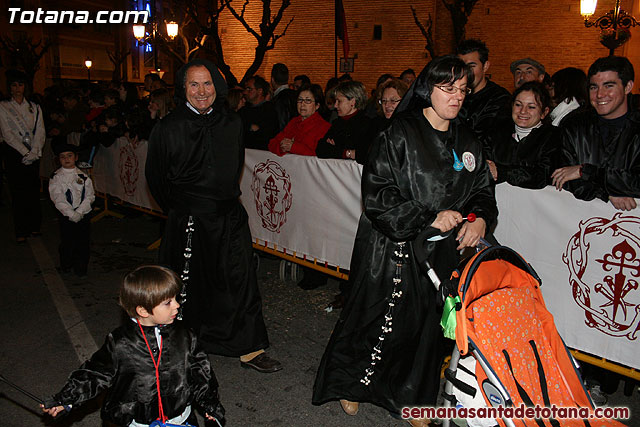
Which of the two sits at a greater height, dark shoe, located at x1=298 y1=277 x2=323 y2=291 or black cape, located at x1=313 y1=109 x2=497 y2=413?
black cape, located at x1=313 y1=109 x2=497 y2=413

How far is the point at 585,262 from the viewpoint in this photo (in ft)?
12.7

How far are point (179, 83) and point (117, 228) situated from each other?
562 cm

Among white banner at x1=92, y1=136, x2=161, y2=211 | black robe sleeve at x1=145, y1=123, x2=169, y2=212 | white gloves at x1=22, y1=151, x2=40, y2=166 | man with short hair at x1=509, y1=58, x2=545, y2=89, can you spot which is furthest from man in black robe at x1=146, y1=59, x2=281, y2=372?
white gloves at x1=22, y1=151, x2=40, y2=166

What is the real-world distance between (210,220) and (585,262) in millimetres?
2777

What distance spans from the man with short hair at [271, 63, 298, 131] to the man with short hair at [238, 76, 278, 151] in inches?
8.2

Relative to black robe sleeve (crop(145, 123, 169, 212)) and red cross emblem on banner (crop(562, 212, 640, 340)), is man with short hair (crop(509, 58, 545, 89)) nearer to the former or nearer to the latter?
red cross emblem on banner (crop(562, 212, 640, 340))

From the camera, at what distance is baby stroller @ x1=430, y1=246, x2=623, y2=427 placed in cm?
250

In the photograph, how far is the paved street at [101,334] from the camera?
386 cm

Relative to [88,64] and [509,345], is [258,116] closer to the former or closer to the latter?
[509,345]

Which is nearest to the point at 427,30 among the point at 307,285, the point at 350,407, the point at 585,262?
the point at 307,285

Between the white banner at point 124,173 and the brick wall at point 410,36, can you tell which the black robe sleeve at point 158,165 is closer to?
the white banner at point 124,173

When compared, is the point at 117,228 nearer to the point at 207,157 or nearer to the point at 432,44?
the point at 207,157

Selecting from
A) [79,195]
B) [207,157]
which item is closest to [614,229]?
[207,157]

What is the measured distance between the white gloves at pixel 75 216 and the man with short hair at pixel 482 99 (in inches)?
180
